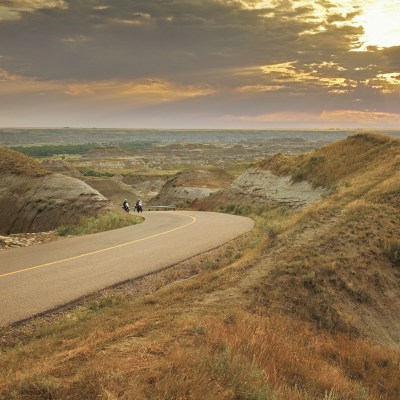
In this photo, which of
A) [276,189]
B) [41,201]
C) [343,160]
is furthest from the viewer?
[276,189]

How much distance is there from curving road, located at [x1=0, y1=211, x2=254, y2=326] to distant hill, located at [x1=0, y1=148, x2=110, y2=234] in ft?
14.8

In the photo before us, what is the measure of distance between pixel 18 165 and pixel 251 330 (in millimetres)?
27343

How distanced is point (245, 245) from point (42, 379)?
13.2 m

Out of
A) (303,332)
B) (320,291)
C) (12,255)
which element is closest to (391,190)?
(320,291)

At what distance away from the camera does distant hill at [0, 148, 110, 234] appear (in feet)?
82.9

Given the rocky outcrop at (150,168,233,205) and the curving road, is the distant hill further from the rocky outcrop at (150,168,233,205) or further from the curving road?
the rocky outcrop at (150,168,233,205)

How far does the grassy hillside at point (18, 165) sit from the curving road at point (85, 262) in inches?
430

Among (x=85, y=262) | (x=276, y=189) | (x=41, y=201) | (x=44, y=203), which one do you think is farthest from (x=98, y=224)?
(x=276, y=189)

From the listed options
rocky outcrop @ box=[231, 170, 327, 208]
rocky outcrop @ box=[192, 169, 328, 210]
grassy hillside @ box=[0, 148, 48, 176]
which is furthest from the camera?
rocky outcrop @ box=[192, 169, 328, 210]

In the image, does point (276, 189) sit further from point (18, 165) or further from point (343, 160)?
point (18, 165)

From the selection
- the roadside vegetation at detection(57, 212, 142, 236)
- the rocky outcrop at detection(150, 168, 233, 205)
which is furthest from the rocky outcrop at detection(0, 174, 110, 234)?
the rocky outcrop at detection(150, 168, 233, 205)

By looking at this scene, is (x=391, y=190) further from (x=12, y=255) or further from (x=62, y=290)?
(x=12, y=255)

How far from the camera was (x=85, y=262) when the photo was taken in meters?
14.2

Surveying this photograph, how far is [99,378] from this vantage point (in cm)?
485
